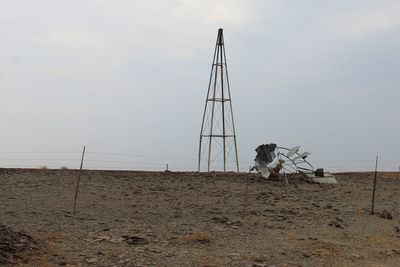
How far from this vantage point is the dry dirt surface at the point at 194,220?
10297 millimetres

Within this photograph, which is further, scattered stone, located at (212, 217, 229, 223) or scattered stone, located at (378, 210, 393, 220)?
scattered stone, located at (378, 210, 393, 220)

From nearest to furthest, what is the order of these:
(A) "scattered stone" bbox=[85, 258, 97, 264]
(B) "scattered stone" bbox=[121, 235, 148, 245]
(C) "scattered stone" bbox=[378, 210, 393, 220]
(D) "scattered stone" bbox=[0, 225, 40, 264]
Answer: (D) "scattered stone" bbox=[0, 225, 40, 264] → (A) "scattered stone" bbox=[85, 258, 97, 264] → (B) "scattered stone" bbox=[121, 235, 148, 245] → (C) "scattered stone" bbox=[378, 210, 393, 220]

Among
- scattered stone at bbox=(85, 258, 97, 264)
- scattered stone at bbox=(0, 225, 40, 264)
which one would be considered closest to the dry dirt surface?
scattered stone at bbox=(85, 258, 97, 264)

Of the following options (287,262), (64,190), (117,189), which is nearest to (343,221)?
(287,262)

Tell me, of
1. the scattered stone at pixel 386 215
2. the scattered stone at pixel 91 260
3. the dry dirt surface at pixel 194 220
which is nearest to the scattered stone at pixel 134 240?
the dry dirt surface at pixel 194 220

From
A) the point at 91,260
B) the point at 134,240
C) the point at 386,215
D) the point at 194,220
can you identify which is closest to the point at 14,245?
the point at 91,260

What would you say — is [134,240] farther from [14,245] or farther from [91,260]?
[14,245]

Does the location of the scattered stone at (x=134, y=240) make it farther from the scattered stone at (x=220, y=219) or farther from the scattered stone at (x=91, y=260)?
the scattered stone at (x=220, y=219)

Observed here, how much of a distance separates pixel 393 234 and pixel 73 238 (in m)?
7.94

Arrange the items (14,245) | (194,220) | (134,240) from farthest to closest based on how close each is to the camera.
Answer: (194,220), (134,240), (14,245)

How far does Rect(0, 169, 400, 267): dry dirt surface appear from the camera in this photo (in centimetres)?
1030

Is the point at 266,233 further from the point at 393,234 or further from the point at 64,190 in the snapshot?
the point at 64,190

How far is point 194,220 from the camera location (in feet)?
42.6

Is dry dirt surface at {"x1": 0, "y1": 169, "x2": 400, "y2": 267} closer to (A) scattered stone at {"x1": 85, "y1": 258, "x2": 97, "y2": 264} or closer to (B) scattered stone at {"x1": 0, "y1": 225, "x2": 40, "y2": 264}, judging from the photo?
(A) scattered stone at {"x1": 85, "y1": 258, "x2": 97, "y2": 264}
